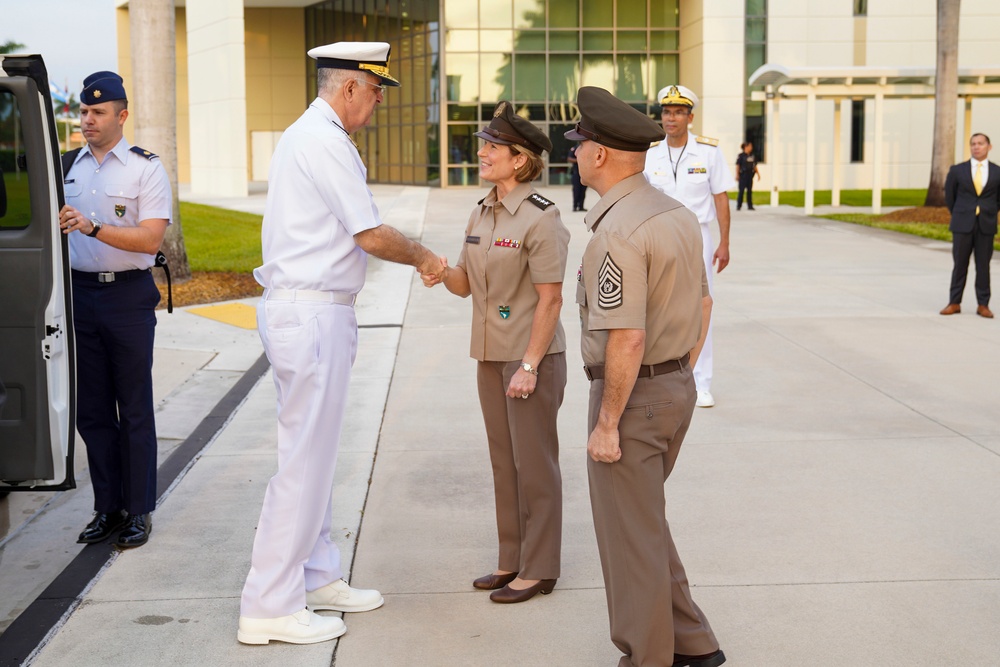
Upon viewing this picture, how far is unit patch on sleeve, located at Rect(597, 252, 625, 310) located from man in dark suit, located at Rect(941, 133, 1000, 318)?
9.24 meters

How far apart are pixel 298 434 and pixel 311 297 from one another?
50 cm

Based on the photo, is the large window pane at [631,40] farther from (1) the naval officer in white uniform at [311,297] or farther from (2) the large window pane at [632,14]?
(1) the naval officer in white uniform at [311,297]

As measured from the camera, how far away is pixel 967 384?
823cm

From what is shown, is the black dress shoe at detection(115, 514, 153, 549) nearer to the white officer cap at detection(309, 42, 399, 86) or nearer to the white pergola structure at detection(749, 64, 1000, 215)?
the white officer cap at detection(309, 42, 399, 86)

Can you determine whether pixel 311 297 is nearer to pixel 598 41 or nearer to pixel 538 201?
pixel 538 201

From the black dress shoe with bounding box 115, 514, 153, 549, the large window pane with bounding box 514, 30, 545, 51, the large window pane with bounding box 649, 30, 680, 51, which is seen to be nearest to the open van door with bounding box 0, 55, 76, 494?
the black dress shoe with bounding box 115, 514, 153, 549

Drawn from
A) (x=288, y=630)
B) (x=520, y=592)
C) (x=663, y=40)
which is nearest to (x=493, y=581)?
(x=520, y=592)

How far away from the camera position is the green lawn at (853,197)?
104 ft

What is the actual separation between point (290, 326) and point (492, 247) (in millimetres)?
840

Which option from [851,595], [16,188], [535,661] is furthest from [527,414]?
[16,188]

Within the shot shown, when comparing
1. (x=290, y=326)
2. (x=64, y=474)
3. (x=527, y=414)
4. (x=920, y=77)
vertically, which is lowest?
(x=64, y=474)

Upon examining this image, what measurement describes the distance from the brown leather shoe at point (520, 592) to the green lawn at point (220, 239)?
381 inches

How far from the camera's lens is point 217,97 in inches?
1409

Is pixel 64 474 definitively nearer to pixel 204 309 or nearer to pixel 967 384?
pixel 967 384
